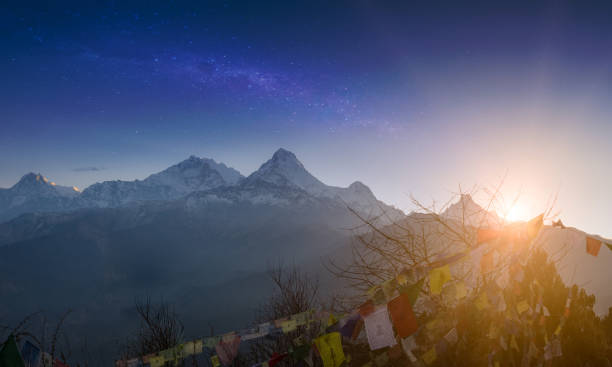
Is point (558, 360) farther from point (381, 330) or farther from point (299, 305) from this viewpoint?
point (299, 305)

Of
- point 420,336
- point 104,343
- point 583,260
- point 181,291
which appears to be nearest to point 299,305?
point 420,336

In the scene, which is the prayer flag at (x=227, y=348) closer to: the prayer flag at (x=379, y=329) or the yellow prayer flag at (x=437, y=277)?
the prayer flag at (x=379, y=329)

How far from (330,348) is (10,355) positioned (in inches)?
144

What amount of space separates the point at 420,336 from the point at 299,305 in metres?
11.2

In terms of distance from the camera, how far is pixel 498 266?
480 centimetres

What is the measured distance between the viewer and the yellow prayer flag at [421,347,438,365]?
423cm

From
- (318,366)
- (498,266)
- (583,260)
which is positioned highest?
(498,266)

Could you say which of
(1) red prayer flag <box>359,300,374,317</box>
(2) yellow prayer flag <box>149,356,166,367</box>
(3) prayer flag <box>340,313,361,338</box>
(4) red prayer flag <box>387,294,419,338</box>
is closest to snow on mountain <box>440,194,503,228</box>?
(4) red prayer flag <box>387,294,419,338</box>

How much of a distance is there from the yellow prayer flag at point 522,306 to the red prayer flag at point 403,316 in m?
2.29

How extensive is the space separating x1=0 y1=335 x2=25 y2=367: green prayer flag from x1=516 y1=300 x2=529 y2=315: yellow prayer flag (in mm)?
6811

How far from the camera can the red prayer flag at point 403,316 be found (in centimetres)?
359

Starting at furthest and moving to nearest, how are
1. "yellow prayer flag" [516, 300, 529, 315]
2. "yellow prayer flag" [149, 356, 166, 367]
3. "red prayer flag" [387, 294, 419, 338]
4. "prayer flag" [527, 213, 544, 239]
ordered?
"yellow prayer flag" [149, 356, 166, 367]
"yellow prayer flag" [516, 300, 529, 315]
"prayer flag" [527, 213, 544, 239]
"red prayer flag" [387, 294, 419, 338]

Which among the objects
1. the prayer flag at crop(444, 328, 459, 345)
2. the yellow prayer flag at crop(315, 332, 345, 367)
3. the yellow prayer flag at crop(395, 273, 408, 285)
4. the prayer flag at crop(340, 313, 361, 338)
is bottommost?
the prayer flag at crop(444, 328, 459, 345)

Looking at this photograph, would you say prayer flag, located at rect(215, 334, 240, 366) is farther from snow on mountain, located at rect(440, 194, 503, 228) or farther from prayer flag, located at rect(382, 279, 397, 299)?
snow on mountain, located at rect(440, 194, 503, 228)
